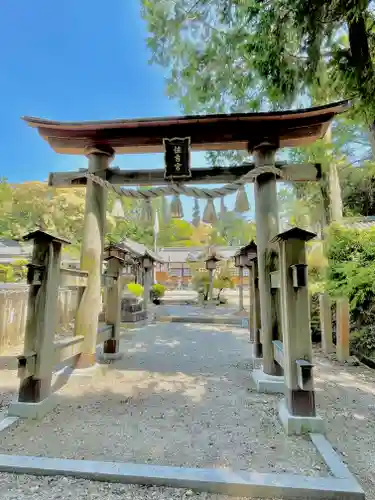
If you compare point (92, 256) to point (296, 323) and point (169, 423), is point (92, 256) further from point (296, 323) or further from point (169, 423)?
point (296, 323)

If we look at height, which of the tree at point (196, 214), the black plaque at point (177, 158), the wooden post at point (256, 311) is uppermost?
the black plaque at point (177, 158)

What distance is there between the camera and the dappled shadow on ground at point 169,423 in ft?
6.94

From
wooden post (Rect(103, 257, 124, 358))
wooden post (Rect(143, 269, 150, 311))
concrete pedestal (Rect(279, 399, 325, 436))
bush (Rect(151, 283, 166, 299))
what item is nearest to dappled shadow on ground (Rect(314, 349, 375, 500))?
concrete pedestal (Rect(279, 399, 325, 436))

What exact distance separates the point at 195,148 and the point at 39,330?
123 inches

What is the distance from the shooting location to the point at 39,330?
288 cm

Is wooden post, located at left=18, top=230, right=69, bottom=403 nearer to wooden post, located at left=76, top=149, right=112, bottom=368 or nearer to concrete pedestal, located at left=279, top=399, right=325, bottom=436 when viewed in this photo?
wooden post, located at left=76, top=149, right=112, bottom=368

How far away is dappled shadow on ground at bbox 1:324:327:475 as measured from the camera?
2115 mm

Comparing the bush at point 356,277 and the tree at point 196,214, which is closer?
the tree at point 196,214

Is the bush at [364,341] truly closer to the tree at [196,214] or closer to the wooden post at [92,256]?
the tree at [196,214]

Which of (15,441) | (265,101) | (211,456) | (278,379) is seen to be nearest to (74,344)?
(15,441)

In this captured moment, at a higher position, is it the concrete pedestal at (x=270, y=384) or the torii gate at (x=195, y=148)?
the torii gate at (x=195, y=148)

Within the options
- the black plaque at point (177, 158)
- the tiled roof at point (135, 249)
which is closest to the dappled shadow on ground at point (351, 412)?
the black plaque at point (177, 158)

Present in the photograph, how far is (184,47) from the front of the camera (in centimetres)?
666

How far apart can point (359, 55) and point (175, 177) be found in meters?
3.42
